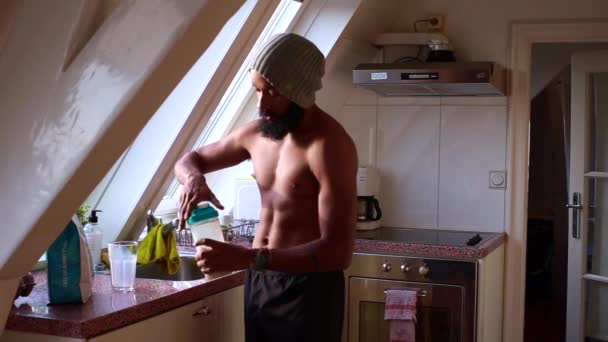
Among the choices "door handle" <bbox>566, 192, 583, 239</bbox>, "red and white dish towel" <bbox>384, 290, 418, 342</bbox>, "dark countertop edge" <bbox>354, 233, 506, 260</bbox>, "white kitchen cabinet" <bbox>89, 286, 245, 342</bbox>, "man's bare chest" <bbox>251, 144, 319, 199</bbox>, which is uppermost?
"man's bare chest" <bbox>251, 144, 319, 199</bbox>

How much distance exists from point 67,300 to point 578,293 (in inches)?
128

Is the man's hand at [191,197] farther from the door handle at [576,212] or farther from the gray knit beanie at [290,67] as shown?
the door handle at [576,212]

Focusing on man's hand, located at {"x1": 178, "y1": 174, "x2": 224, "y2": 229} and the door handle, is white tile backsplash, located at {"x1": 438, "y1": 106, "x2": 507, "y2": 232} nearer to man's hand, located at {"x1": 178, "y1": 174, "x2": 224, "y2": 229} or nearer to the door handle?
the door handle

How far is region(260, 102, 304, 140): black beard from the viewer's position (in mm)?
2262

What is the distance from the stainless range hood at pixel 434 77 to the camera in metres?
3.61

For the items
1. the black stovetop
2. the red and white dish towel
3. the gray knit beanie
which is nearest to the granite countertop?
the gray knit beanie

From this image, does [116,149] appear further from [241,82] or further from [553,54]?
[553,54]

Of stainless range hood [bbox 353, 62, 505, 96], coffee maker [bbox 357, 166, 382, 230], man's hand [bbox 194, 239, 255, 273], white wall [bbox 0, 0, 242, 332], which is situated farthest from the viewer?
coffee maker [bbox 357, 166, 382, 230]

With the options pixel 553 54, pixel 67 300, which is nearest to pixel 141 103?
pixel 67 300

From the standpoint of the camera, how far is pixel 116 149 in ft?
4.42

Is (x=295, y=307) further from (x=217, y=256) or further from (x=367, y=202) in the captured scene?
(x=367, y=202)

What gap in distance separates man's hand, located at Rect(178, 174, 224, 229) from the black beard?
0.83 ft

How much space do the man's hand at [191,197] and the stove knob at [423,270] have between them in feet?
5.20

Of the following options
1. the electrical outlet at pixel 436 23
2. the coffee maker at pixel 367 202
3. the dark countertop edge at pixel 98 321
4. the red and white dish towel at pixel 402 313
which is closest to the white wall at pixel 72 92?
the dark countertop edge at pixel 98 321
